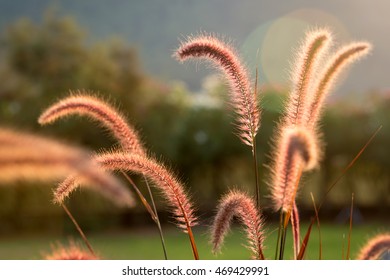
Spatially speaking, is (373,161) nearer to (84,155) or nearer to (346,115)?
(346,115)

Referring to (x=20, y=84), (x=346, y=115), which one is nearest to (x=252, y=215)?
(x=20, y=84)

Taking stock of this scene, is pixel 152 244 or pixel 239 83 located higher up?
pixel 152 244

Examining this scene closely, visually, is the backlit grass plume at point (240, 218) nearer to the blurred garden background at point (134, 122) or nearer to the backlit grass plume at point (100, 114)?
the backlit grass plume at point (100, 114)

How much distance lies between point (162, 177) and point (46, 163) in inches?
17.9

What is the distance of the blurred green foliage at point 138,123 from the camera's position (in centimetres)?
1260

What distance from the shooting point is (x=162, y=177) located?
120cm

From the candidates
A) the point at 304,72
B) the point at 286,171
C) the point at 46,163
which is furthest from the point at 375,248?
the point at 46,163

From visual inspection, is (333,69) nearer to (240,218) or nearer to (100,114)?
(240,218)

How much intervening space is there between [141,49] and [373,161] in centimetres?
597

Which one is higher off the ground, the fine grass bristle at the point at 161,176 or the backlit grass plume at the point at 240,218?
the fine grass bristle at the point at 161,176

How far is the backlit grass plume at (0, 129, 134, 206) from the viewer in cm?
75

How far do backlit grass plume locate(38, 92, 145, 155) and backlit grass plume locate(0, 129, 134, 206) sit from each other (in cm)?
37

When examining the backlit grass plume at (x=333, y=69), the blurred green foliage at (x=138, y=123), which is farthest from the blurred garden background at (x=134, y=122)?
the backlit grass plume at (x=333, y=69)

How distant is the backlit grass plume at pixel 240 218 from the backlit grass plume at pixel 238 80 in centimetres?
13
